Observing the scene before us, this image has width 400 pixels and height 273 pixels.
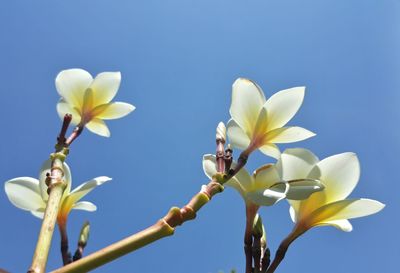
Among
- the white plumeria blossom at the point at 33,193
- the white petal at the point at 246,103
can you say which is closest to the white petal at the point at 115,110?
the white plumeria blossom at the point at 33,193

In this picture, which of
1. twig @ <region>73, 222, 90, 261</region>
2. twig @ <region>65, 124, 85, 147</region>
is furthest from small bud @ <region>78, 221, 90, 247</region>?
twig @ <region>65, 124, 85, 147</region>

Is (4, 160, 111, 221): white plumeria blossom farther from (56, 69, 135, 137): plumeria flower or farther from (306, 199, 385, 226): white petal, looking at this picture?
(306, 199, 385, 226): white petal

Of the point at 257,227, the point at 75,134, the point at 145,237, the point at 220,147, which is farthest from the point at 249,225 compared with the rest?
the point at 75,134

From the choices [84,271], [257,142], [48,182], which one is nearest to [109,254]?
[84,271]

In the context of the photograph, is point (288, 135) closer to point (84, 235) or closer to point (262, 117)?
point (262, 117)

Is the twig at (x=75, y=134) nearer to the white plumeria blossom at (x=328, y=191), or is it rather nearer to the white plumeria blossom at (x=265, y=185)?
the white plumeria blossom at (x=265, y=185)
